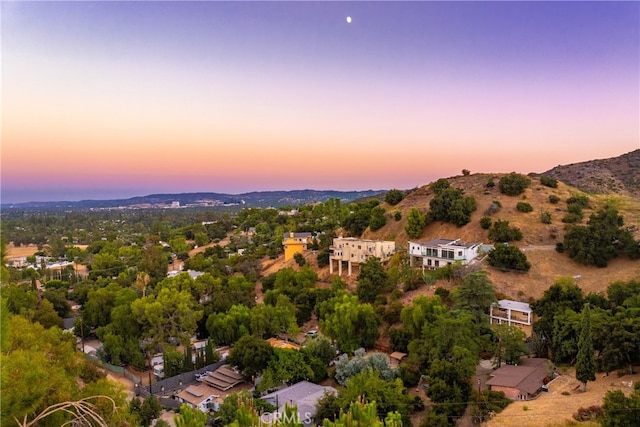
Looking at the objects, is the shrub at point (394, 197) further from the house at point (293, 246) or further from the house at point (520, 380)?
the house at point (520, 380)

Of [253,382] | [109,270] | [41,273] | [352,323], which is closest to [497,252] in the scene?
[352,323]

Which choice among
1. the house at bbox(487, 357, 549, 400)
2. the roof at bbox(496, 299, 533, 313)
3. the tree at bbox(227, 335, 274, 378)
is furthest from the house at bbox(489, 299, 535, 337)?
the tree at bbox(227, 335, 274, 378)

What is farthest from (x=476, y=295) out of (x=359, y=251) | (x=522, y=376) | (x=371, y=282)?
(x=359, y=251)

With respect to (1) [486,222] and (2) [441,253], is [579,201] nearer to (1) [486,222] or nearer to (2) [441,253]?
(1) [486,222]

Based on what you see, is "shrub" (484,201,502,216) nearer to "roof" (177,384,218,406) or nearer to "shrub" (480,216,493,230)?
"shrub" (480,216,493,230)

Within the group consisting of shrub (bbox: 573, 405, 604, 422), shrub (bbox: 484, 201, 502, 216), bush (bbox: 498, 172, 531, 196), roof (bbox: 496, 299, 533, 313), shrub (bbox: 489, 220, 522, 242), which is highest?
bush (bbox: 498, 172, 531, 196)

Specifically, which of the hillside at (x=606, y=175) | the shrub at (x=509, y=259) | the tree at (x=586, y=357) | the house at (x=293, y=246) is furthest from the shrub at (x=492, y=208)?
the hillside at (x=606, y=175)
